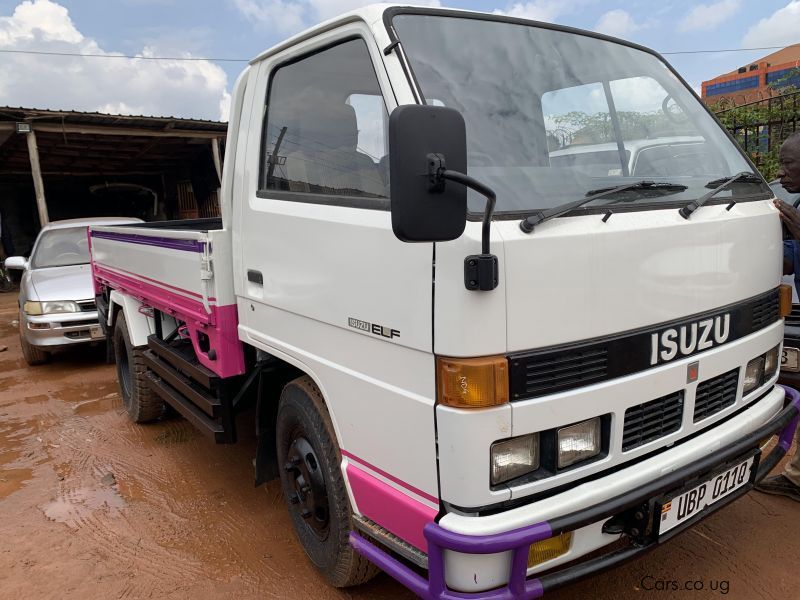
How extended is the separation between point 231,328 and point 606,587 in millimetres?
2018

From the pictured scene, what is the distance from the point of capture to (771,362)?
249 cm

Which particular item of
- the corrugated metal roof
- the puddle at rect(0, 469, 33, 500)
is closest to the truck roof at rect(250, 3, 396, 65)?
the puddle at rect(0, 469, 33, 500)

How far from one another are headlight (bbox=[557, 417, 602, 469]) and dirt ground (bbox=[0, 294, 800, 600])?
916mm

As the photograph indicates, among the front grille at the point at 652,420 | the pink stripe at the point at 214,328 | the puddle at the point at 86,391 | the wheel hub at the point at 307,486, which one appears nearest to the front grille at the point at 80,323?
the puddle at the point at 86,391

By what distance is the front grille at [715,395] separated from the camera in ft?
6.92

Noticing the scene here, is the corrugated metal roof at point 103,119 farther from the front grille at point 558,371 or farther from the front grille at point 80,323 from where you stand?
the front grille at point 558,371

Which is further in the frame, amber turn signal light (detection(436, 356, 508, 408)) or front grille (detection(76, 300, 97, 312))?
front grille (detection(76, 300, 97, 312))

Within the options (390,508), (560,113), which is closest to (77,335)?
(390,508)

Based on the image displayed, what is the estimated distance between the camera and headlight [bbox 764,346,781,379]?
8.06 feet

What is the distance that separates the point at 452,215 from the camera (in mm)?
1507

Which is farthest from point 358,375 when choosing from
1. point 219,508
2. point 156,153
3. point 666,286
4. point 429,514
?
point 156,153

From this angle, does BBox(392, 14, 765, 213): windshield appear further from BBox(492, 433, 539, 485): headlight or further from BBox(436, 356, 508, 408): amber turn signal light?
BBox(492, 433, 539, 485): headlight

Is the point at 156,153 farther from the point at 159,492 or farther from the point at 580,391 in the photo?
the point at 580,391

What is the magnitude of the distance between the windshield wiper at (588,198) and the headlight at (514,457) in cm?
62
